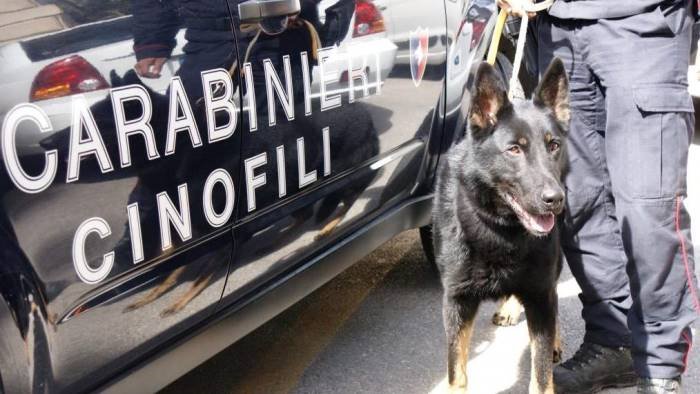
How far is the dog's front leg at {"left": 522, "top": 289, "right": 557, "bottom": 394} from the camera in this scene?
103 inches

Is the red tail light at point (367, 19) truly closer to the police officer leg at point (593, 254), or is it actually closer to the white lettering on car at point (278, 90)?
the white lettering on car at point (278, 90)

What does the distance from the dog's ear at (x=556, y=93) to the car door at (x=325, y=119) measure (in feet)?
1.84

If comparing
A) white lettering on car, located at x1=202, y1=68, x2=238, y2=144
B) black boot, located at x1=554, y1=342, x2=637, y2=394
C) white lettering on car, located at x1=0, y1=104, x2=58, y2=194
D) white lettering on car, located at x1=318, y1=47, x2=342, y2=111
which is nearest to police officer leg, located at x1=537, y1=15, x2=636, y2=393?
black boot, located at x1=554, y1=342, x2=637, y2=394

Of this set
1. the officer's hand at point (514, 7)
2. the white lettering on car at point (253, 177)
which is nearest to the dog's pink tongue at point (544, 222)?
the officer's hand at point (514, 7)

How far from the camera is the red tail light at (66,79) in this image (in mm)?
1595

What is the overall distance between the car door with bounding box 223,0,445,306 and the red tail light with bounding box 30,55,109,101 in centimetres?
48

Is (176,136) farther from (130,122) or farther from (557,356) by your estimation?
(557,356)

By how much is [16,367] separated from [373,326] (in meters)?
2.06

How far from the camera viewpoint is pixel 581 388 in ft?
9.53

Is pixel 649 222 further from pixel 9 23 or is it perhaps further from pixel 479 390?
pixel 9 23

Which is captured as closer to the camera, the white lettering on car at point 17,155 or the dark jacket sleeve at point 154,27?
the white lettering on car at point 17,155

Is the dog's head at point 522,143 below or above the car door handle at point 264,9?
below

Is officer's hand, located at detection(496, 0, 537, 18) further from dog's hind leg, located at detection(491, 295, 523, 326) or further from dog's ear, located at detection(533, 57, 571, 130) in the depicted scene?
dog's hind leg, located at detection(491, 295, 523, 326)

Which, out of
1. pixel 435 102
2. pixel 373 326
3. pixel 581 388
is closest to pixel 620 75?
pixel 435 102
